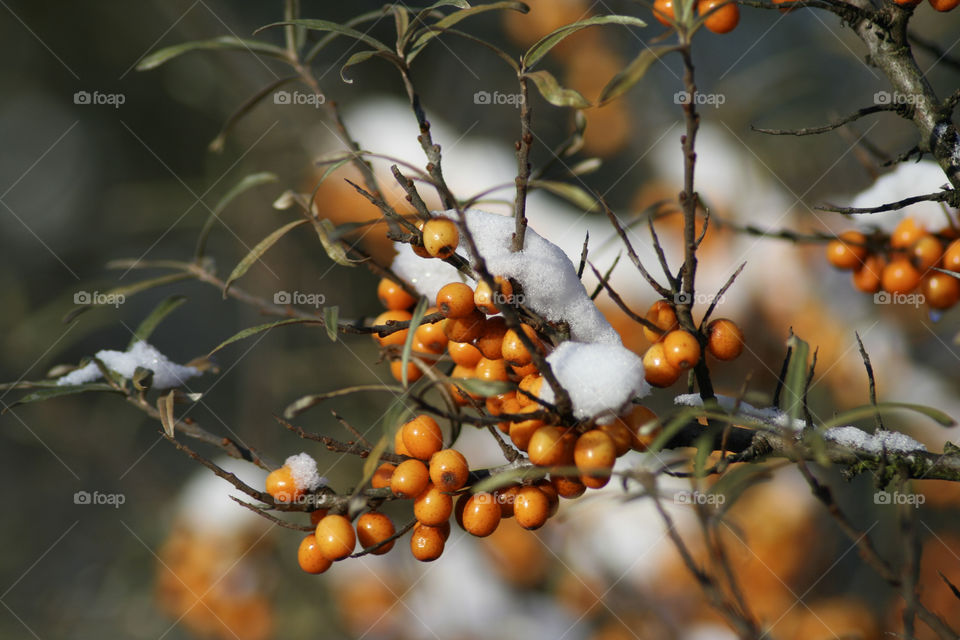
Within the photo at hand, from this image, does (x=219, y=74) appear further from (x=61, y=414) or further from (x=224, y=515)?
(x=224, y=515)

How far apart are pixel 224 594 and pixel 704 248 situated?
264 centimetres

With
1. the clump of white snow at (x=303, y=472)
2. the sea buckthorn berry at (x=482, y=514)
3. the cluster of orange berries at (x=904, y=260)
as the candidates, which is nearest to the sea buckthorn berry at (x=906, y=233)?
the cluster of orange berries at (x=904, y=260)

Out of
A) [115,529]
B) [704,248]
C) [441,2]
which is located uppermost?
[441,2]

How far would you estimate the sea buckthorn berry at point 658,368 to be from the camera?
957 millimetres

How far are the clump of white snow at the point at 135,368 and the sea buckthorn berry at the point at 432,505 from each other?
17.2 inches

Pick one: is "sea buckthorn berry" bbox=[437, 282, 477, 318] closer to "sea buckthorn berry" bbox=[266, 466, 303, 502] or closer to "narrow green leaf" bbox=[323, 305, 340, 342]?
"narrow green leaf" bbox=[323, 305, 340, 342]

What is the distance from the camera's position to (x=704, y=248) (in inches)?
136

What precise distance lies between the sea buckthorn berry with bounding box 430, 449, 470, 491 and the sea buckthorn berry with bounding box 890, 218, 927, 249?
3.39ft

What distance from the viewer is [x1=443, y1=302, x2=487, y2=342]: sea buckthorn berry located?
998mm

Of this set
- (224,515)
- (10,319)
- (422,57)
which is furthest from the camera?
(422,57)

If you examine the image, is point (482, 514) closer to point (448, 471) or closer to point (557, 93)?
point (448, 471)

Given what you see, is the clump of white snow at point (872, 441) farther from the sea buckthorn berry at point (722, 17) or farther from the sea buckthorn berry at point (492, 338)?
the sea buckthorn berry at point (722, 17)

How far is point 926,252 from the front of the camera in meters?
1.32

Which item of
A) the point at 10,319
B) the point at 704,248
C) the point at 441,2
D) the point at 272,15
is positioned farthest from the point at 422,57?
the point at 441,2
